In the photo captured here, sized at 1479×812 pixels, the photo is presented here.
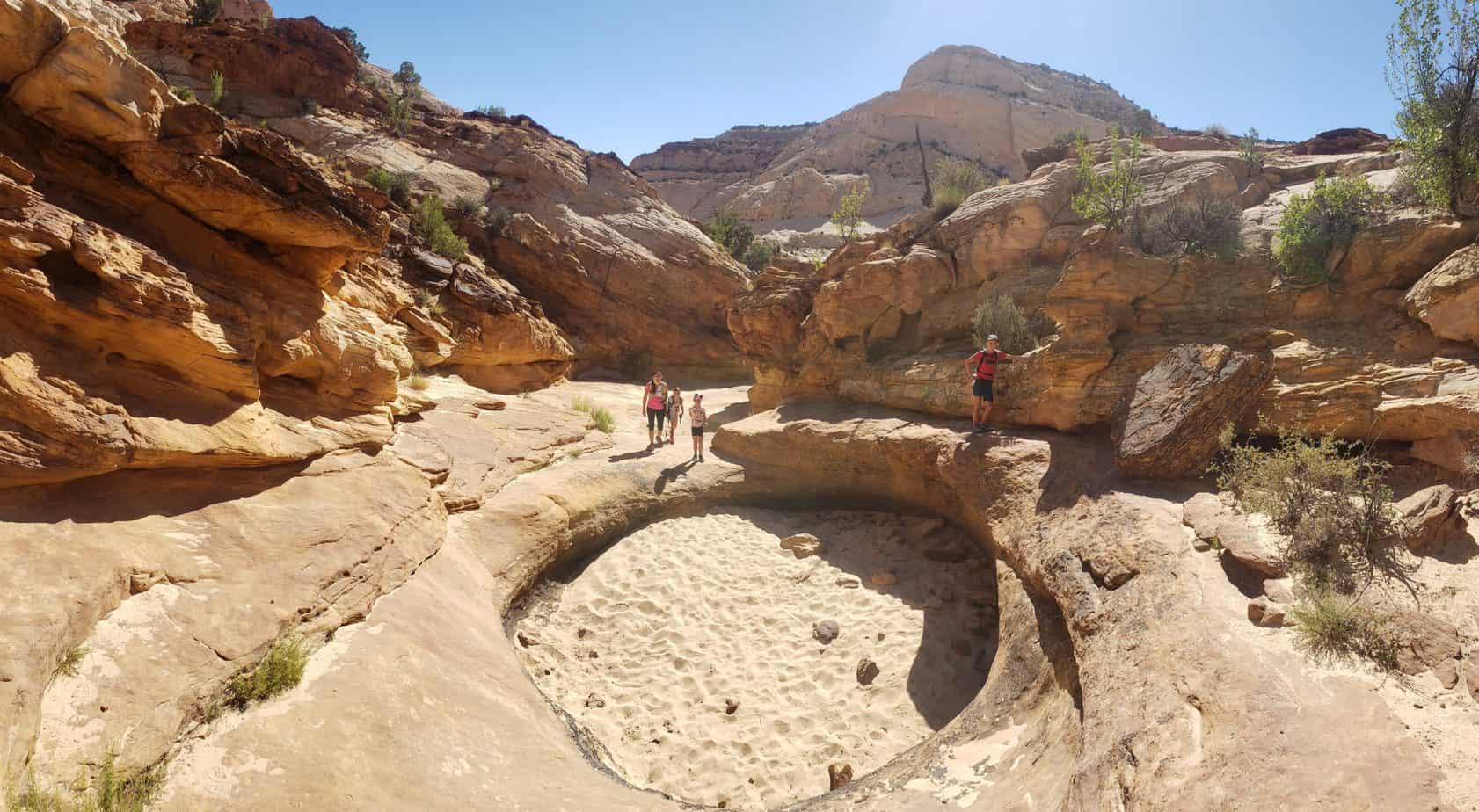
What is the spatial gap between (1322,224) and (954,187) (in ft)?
22.6

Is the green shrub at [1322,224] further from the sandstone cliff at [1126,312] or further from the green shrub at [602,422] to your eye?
the green shrub at [602,422]

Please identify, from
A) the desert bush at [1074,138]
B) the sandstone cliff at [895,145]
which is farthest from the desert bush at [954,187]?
the sandstone cliff at [895,145]

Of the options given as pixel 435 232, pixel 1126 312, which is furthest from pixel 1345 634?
pixel 435 232

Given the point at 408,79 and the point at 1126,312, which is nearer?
the point at 1126,312

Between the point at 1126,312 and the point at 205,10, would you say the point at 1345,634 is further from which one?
the point at 205,10

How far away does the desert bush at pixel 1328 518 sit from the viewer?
3900 mm

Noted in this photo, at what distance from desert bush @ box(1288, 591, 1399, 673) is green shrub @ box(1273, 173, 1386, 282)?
620cm

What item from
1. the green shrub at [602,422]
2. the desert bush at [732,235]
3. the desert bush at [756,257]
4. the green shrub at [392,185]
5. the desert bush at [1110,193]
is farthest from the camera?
the desert bush at [756,257]

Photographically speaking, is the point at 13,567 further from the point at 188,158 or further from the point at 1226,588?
the point at 1226,588

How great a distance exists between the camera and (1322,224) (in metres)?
7.75

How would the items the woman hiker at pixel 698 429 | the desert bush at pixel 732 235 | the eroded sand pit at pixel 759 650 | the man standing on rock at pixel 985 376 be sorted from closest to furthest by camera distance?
the eroded sand pit at pixel 759 650
the man standing on rock at pixel 985 376
the woman hiker at pixel 698 429
the desert bush at pixel 732 235

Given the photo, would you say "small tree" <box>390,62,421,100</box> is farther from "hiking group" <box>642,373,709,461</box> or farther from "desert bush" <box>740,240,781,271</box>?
"hiking group" <box>642,373,709,461</box>

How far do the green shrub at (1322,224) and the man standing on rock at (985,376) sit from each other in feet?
11.7

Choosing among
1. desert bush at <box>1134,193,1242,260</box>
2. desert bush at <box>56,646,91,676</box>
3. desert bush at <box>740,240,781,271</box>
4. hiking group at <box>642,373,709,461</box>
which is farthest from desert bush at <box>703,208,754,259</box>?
desert bush at <box>56,646,91,676</box>
